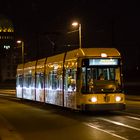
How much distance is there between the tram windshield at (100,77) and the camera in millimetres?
26953

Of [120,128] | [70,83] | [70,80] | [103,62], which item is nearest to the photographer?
[120,128]

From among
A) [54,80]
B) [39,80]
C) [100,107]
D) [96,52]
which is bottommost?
[100,107]

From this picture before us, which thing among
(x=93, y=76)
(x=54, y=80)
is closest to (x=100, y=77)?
(x=93, y=76)

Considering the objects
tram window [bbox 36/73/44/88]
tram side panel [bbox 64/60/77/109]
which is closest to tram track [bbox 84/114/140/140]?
tram side panel [bbox 64/60/77/109]

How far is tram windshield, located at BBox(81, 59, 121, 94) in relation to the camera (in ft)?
88.4

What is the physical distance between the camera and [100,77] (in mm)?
27266

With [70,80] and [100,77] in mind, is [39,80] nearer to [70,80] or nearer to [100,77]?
[70,80]

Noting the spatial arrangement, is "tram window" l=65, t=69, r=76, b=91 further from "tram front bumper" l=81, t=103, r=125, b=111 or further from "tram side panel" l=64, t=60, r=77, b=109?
"tram front bumper" l=81, t=103, r=125, b=111

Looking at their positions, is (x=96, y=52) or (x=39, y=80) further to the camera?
(x=39, y=80)

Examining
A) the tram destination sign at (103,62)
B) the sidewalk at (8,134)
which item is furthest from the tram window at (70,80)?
the sidewalk at (8,134)

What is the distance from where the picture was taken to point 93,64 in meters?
27.2

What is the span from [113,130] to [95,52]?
29.6 feet

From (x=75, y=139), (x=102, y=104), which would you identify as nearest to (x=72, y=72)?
(x=102, y=104)

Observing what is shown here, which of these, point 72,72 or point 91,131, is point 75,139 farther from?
point 72,72
